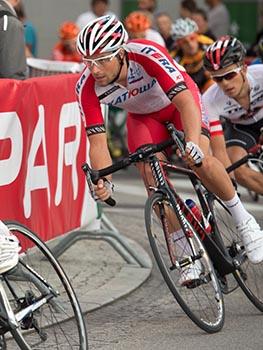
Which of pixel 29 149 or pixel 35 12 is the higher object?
pixel 29 149

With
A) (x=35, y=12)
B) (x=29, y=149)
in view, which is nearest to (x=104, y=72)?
(x=29, y=149)

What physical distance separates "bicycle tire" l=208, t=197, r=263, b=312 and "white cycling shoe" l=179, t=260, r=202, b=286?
52 cm

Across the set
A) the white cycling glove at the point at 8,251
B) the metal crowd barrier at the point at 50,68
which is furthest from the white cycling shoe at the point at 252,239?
the metal crowd barrier at the point at 50,68

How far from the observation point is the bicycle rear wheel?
7383 mm

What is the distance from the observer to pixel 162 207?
298 inches

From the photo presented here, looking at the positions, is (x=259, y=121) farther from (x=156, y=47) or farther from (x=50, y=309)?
(x=50, y=309)

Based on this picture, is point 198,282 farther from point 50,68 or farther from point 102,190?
point 50,68

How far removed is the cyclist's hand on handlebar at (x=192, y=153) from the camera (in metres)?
7.23

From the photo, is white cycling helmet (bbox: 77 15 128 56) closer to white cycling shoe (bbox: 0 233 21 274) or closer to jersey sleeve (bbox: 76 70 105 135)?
jersey sleeve (bbox: 76 70 105 135)

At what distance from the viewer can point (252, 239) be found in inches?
316

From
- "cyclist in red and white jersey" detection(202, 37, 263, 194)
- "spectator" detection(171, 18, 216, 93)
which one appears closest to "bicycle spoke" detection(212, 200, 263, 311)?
"cyclist in red and white jersey" detection(202, 37, 263, 194)

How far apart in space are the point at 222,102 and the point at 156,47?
132cm

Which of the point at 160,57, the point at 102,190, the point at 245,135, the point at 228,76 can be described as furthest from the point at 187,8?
the point at 102,190

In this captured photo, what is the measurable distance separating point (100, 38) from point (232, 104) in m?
1.92
